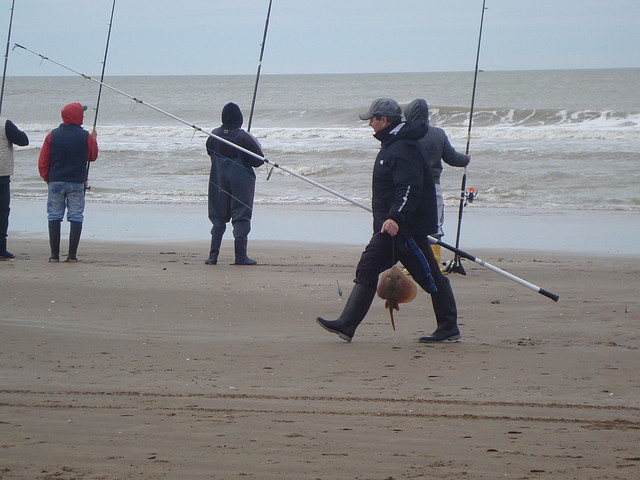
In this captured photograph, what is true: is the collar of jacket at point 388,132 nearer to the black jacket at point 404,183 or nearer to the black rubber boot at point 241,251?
the black jacket at point 404,183

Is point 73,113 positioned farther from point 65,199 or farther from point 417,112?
point 417,112

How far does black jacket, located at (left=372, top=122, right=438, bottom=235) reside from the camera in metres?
5.05

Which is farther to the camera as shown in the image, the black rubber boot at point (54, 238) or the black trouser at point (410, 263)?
the black rubber boot at point (54, 238)

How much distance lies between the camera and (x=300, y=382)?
4.45m

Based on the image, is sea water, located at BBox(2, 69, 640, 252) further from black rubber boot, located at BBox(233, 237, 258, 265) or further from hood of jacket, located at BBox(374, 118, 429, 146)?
hood of jacket, located at BBox(374, 118, 429, 146)

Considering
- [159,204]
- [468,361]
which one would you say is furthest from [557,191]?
[468,361]

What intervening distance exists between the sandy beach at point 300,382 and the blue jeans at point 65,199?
739 millimetres

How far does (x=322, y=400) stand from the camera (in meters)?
4.11

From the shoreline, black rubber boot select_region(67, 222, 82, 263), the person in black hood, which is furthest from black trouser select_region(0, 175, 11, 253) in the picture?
the person in black hood

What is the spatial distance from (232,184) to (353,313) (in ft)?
11.6

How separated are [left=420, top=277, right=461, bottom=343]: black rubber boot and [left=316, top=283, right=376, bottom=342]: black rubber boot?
1.25ft

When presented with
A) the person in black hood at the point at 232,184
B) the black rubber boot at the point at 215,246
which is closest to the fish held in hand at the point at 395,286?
the person in black hood at the point at 232,184

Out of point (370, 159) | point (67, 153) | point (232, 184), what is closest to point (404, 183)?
point (232, 184)

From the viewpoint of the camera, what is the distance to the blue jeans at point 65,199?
8367 millimetres
